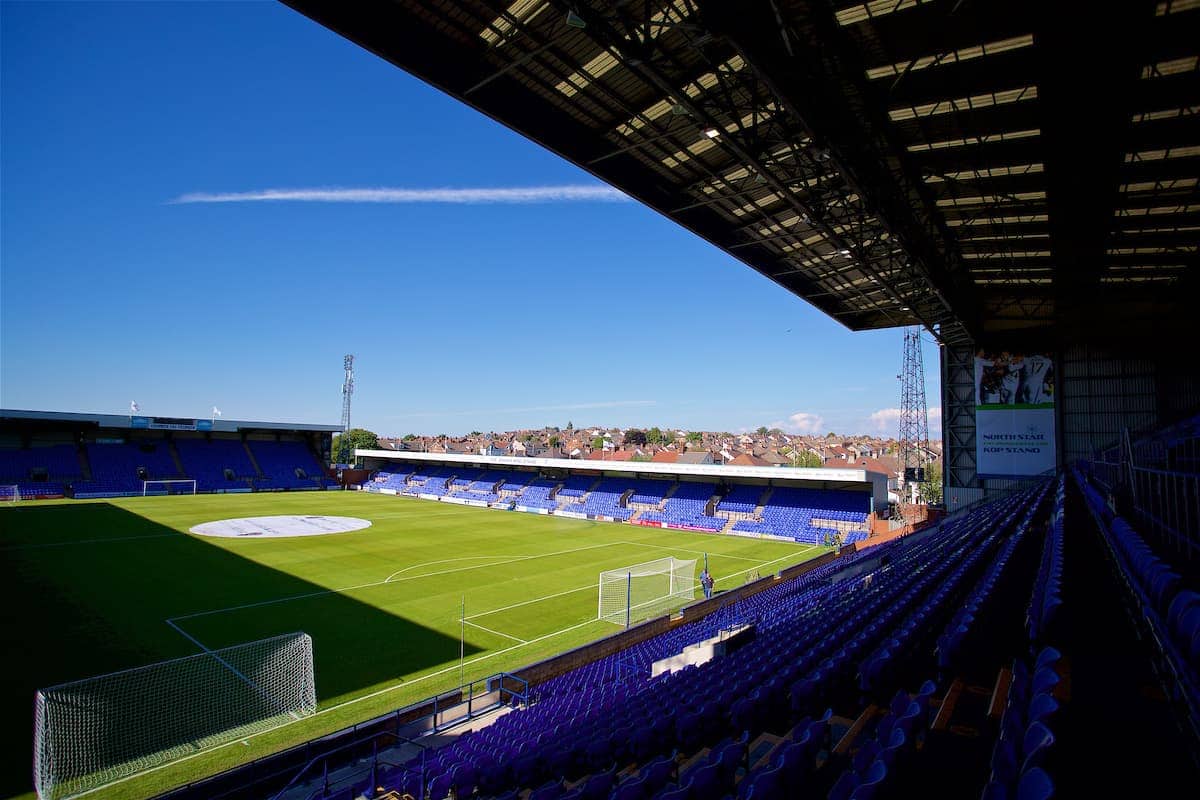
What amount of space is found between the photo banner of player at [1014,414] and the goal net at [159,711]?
2903cm

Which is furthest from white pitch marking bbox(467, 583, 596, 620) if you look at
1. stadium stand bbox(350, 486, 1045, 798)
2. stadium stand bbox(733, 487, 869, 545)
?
stadium stand bbox(733, 487, 869, 545)

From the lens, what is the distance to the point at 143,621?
55.7ft

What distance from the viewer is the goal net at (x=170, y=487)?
155 ft

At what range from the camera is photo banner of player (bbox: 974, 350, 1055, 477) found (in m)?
26.1

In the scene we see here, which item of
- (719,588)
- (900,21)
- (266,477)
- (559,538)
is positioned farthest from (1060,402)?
(266,477)

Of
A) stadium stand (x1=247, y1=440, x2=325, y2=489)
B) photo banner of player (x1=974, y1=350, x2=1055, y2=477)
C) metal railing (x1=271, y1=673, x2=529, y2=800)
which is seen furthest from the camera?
stadium stand (x1=247, y1=440, x2=325, y2=489)

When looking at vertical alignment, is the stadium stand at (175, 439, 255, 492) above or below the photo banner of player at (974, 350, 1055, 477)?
below

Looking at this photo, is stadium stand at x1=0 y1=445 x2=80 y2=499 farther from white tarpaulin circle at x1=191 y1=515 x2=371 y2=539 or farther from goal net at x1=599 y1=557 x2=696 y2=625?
goal net at x1=599 y1=557 x2=696 y2=625

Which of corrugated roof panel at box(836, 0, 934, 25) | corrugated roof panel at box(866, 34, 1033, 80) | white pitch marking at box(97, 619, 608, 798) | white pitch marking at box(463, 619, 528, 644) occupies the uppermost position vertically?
corrugated roof panel at box(836, 0, 934, 25)

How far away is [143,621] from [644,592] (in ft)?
51.2

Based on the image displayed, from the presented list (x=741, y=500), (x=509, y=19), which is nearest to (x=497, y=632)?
(x=509, y=19)

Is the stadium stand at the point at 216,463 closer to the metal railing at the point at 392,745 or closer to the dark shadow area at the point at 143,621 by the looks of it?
the dark shadow area at the point at 143,621

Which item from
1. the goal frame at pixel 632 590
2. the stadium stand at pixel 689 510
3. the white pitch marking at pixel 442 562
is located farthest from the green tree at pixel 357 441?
the goal frame at pixel 632 590

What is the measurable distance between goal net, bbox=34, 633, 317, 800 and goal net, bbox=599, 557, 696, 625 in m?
9.17
